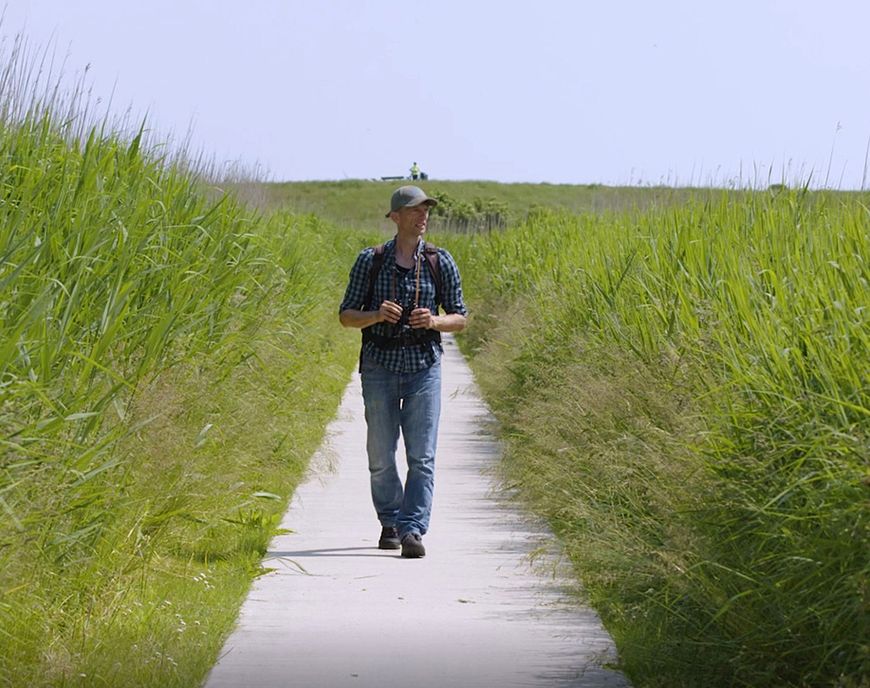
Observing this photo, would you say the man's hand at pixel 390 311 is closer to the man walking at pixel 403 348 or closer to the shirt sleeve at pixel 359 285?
the man walking at pixel 403 348

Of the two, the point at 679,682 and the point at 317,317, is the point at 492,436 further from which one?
the point at 679,682

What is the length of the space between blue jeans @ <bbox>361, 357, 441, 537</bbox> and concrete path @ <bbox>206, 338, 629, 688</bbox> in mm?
332

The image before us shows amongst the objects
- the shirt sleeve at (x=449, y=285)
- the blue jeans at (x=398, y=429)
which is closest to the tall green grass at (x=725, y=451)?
the blue jeans at (x=398, y=429)

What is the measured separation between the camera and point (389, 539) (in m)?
9.86

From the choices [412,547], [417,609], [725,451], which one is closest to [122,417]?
[417,609]

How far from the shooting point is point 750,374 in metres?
6.68

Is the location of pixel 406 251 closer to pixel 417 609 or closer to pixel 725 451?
pixel 417 609

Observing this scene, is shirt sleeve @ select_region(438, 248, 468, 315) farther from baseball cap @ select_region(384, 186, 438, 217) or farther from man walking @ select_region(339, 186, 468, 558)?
baseball cap @ select_region(384, 186, 438, 217)

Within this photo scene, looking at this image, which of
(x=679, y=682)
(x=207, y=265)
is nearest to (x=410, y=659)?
(x=679, y=682)

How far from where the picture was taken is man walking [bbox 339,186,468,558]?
9.84m

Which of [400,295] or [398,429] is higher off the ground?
[400,295]

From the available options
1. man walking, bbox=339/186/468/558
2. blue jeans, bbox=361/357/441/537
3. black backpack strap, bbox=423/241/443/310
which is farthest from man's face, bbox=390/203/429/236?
blue jeans, bbox=361/357/441/537

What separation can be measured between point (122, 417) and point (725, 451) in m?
3.03

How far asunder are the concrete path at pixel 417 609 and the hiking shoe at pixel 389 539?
0.07 meters
